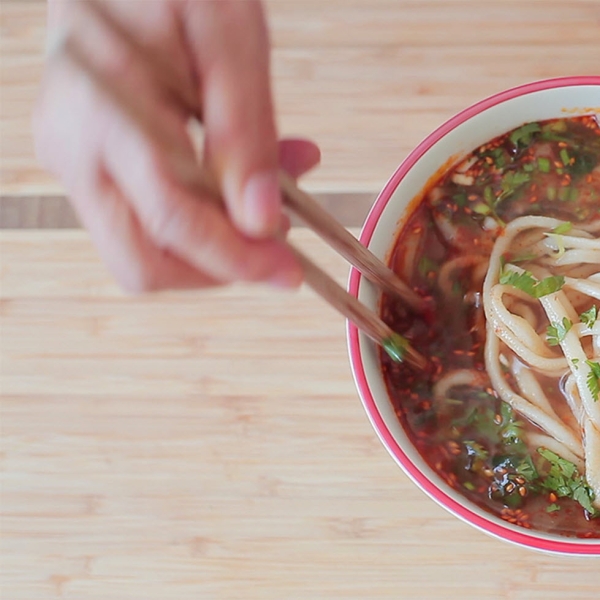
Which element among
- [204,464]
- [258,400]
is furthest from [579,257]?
[204,464]

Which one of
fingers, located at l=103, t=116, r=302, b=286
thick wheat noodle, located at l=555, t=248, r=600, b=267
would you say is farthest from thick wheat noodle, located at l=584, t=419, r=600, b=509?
fingers, located at l=103, t=116, r=302, b=286

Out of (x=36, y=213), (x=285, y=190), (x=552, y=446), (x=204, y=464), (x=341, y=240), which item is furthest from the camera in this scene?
(x=36, y=213)

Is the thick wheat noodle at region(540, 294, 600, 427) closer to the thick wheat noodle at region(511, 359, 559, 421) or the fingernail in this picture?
the thick wheat noodle at region(511, 359, 559, 421)

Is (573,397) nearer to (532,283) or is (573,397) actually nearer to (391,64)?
(532,283)

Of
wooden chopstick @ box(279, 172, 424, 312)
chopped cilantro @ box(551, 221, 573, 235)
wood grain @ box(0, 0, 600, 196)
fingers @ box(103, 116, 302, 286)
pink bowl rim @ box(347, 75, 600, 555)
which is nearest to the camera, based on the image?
fingers @ box(103, 116, 302, 286)

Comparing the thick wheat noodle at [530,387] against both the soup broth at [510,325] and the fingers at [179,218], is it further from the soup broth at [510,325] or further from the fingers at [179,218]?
the fingers at [179,218]

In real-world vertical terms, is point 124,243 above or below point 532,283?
above

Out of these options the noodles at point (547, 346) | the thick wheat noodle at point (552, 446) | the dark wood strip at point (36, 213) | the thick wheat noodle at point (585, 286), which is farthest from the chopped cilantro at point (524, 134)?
the dark wood strip at point (36, 213)
